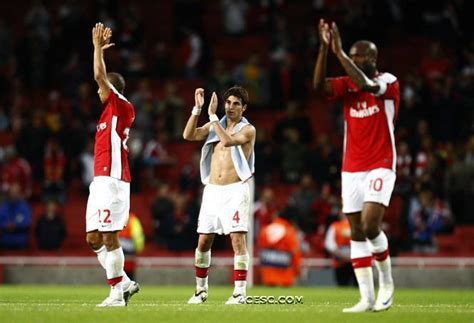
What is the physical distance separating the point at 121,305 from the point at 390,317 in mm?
3221

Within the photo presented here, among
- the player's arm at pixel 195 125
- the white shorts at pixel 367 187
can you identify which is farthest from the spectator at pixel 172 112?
the white shorts at pixel 367 187

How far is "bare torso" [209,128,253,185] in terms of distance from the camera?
15.2 meters

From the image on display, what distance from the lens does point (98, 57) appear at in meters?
13.7

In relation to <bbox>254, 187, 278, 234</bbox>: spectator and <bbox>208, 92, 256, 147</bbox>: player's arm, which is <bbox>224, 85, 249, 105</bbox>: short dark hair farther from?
<bbox>254, 187, 278, 234</bbox>: spectator

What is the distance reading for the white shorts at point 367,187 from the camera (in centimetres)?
1294

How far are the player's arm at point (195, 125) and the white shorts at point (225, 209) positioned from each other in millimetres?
673

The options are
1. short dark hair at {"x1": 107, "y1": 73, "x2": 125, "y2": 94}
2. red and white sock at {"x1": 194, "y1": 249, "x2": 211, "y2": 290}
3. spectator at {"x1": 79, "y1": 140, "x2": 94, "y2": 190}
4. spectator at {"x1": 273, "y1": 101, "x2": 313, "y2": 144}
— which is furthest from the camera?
spectator at {"x1": 79, "y1": 140, "x2": 94, "y2": 190}

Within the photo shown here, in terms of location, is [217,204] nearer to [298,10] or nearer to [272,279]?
[272,279]

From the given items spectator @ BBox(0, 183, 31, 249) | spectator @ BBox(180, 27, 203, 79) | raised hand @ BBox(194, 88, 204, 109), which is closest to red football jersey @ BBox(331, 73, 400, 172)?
raised hand @ BBox(194, 88, 204, 109)

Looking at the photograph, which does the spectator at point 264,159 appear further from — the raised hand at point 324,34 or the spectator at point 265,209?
the raised hand at point 324,34

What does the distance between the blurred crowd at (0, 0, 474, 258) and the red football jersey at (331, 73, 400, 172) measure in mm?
11837

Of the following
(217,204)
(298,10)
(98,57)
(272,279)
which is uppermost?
(298,10)

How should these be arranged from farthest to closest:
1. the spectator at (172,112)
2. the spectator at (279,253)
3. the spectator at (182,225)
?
the spectator at (172,112), the spectator at (182,225), the spectator at (279,253)

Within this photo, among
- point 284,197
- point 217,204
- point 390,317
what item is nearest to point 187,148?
point 284,197
